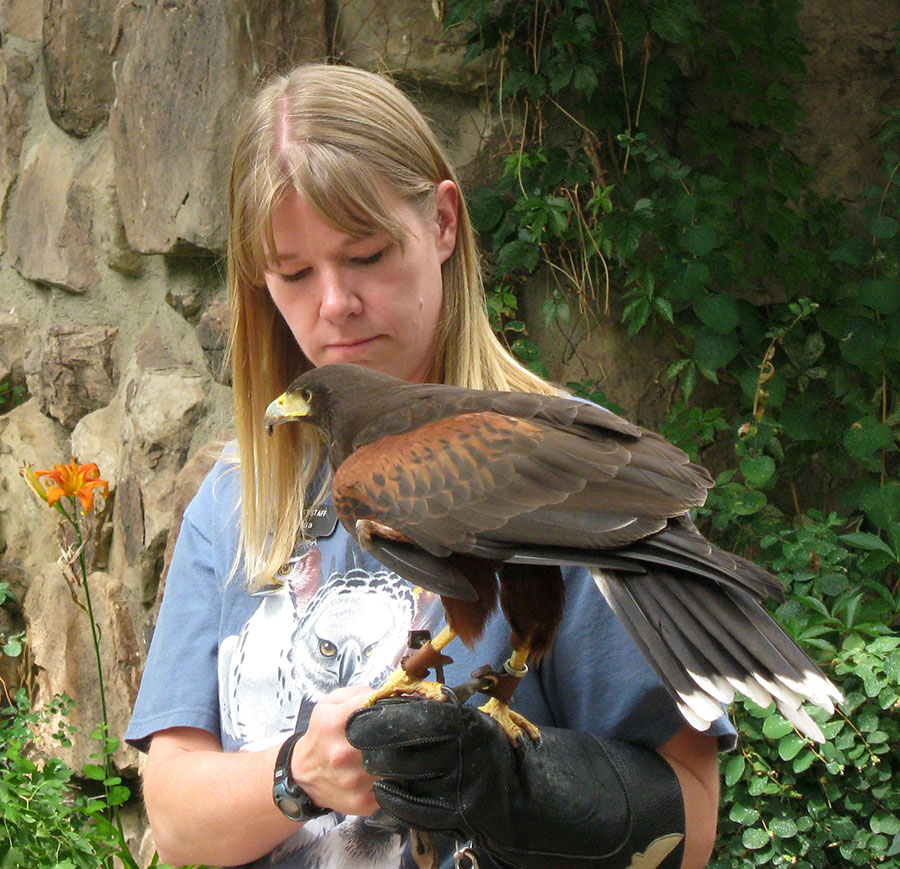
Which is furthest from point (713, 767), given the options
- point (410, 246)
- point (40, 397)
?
point (40, 397)

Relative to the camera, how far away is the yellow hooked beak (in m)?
1.80

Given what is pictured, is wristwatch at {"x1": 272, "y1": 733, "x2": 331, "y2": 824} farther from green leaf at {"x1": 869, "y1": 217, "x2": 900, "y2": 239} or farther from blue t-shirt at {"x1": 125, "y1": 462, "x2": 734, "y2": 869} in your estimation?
green leaf at {"x1": 869, "y1": 217, "x2": 900, "y2": 239}

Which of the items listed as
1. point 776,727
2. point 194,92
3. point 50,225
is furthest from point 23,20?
point 776,727

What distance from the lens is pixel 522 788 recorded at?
161 centimetres

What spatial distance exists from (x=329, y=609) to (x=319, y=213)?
690 millimetres

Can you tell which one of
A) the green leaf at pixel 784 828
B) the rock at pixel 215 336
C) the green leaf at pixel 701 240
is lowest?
the green leaf at pixel 784 828

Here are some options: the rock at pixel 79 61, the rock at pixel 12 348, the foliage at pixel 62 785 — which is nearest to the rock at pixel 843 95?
the rock at pixel 79 61

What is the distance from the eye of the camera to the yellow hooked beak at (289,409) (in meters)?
1.80

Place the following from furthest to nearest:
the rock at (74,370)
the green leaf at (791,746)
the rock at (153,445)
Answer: the rock at (74,370), the rock at (153,445), the green leaf at (791,746)

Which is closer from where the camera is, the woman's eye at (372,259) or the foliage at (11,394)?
the woman's eye at (372,259)

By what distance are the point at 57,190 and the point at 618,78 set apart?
178 cm

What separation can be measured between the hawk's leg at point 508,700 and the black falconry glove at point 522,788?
2 centimetres

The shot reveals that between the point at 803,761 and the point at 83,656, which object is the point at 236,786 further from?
the point at 83,656

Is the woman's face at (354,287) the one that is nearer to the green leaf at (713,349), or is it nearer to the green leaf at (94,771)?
the green leaf at (713,349)
